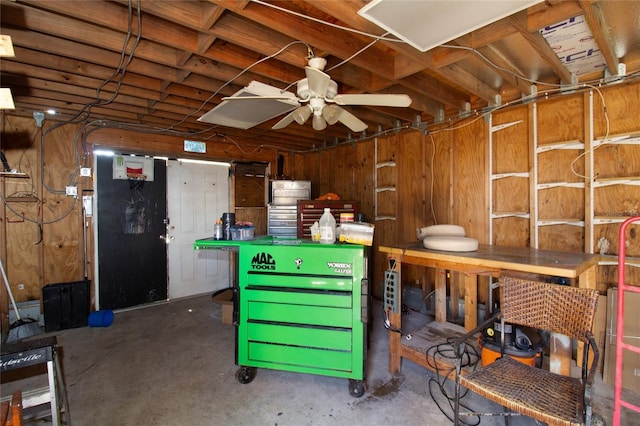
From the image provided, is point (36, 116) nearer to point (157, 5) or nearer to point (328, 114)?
point (157, 5)

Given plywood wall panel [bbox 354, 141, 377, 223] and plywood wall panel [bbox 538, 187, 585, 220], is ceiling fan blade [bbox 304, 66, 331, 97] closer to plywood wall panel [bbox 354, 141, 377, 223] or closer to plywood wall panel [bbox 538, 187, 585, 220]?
plywood wall panel [bbox 538, 187, 585, 220]

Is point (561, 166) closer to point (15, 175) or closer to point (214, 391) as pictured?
point (214, 391)

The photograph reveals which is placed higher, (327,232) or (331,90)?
(331,90)

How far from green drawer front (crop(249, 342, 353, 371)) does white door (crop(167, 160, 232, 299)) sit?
2911 mm

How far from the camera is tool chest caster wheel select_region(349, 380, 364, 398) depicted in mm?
2172

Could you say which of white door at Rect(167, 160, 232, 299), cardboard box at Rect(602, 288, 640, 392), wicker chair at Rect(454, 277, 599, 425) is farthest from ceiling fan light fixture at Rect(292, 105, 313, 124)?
white door at Rect(167, 160, 232, 299)

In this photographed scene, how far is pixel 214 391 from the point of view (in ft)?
7.50

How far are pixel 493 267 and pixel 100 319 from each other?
4285 millimetres

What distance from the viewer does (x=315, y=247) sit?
216 cm

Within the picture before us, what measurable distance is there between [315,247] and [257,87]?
1.15 meters

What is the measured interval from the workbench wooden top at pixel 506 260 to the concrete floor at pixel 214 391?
→ 39.6 inches

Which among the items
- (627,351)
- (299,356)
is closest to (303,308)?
(299,356)

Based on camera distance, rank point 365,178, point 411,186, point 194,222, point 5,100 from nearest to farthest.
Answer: point 5,100 < point 411,186 < point 365,178 < point 194,222

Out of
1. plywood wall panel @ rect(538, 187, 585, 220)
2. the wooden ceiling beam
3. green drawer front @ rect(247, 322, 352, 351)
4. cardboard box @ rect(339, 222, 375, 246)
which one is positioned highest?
the wooden ceiling beam
